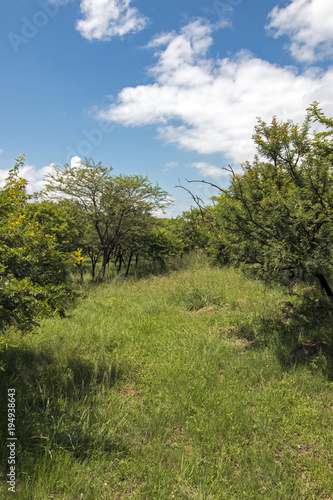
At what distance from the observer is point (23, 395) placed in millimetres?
3105

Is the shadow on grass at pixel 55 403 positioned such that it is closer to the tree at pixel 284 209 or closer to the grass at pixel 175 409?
the grass at pixel 175 409

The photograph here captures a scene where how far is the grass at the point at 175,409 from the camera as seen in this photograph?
2311mm

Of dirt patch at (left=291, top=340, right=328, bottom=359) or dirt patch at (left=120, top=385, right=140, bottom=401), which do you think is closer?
dirt patch at (left=120, top=385, right=140, bottom=401)

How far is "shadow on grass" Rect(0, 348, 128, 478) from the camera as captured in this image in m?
2.54

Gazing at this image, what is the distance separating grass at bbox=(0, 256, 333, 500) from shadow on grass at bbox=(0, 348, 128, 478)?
0.6 inches

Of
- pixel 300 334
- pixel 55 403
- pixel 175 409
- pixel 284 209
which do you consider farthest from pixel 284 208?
pixel 55 403

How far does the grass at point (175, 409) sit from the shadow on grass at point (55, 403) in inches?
0.6

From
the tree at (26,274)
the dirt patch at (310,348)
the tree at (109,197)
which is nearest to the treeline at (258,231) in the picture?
the tree at (26,274)

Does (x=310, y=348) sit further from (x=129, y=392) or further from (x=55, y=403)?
(x=55, y=403)

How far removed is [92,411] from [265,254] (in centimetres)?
312

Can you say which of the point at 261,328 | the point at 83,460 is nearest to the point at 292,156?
the point at 261,328

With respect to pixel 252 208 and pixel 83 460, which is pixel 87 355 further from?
pixel 252 208

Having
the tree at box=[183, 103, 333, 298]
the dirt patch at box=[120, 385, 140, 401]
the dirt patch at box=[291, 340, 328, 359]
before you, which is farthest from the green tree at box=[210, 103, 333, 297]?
the dirt patch at box=[120, 385, 140, 401]

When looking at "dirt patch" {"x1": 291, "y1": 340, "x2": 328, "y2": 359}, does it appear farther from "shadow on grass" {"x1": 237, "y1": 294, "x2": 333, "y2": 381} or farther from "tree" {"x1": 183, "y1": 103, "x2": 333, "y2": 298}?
"tree" {"x1": 183, "y1": 103, "x2": 333, "y2": 298}
